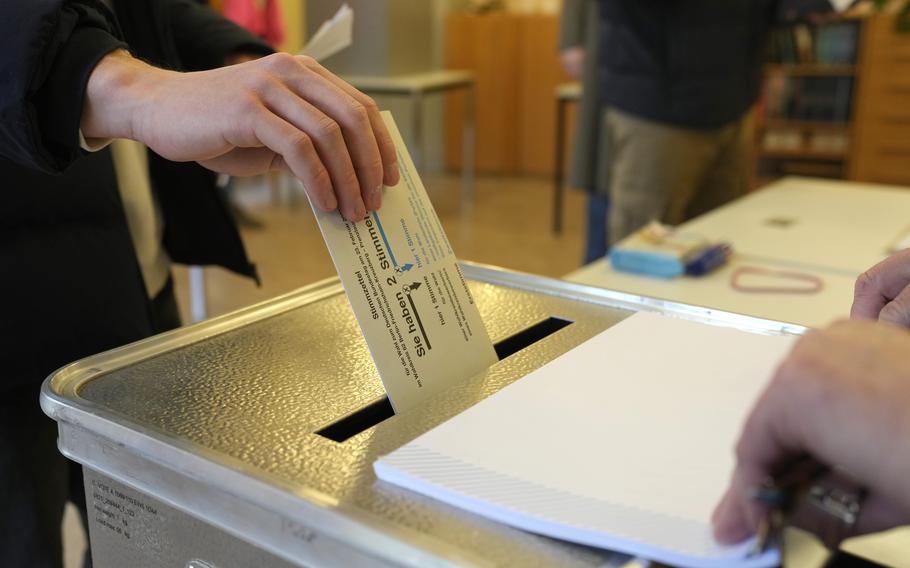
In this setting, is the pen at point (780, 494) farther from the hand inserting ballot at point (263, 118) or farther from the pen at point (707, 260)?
the pen at point (707, 260)

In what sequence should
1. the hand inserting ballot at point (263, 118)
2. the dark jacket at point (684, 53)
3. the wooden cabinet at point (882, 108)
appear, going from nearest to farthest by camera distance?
the hand inserting ballot at point (263, 118), the dark jacket at point (684, 53), the wooden cabinet at point (882, 108)

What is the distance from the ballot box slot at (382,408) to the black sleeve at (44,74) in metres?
0.30

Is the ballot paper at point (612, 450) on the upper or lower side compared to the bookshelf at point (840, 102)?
upper

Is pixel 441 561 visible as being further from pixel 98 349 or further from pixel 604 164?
pixel 604 164

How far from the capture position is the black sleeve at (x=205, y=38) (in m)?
1.13

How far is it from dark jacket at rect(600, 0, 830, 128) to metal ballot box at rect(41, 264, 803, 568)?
4.61 feet

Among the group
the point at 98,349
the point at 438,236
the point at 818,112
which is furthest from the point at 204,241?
the point at 818,112

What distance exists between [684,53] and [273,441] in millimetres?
1793

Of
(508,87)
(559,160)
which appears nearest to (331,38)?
(559,160)

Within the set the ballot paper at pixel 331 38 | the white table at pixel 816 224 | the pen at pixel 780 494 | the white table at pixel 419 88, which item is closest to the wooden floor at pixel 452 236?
the white table at pixel 419 88

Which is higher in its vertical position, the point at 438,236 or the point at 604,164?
the point at 438,236

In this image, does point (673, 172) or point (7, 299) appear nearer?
point (7, 299)

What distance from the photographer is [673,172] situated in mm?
2184

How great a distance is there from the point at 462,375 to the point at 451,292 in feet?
0.24
